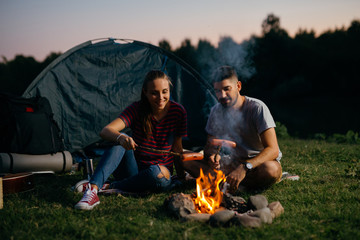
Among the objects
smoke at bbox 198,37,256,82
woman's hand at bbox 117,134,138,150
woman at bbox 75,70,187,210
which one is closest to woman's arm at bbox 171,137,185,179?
woman at bbox 75,70,187,210

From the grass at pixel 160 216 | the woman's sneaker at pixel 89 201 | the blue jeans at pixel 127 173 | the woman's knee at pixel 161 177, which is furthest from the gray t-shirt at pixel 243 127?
the woman's sneaker at pixel 89 201

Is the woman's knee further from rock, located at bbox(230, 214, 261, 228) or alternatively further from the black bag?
the black bag

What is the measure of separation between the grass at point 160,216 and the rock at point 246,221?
0.04 metres

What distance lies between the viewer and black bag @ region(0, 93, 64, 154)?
13.4 ft

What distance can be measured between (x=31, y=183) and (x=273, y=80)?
25.2m

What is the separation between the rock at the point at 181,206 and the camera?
97.7 inches

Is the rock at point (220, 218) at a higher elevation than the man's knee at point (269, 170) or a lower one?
lower

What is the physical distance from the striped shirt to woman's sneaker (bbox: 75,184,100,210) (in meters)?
0.64

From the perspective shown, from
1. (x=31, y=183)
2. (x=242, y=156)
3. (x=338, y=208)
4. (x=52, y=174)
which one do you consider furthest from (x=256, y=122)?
(x=52, y=174)

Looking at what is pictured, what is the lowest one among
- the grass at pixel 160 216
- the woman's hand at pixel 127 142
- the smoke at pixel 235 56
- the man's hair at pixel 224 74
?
the grass at pixel 160 216

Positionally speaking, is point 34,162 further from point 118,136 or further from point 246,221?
point 246,221

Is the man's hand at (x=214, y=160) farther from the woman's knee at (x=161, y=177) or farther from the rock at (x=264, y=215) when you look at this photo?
the rock at (x=264, y=215)

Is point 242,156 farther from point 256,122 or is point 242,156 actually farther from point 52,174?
point 52,174

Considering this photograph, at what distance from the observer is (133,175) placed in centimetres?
324
